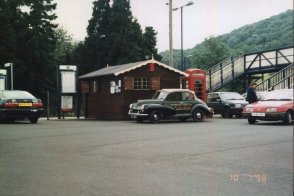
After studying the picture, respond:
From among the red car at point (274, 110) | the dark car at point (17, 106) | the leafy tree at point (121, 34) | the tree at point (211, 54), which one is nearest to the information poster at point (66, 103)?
the dark car at point (17, 106)

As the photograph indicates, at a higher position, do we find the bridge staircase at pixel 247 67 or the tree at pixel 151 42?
the tree at pixel 151 42

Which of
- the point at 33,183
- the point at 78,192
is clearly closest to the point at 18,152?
the point at 33,183

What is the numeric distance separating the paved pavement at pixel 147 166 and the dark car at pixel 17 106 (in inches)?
281

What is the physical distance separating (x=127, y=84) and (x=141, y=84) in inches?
40.7

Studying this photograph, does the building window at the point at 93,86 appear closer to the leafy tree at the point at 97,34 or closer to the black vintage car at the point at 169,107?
the leafy tree at the point at 97,34

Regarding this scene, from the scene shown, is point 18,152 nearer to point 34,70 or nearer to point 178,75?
point 178,75

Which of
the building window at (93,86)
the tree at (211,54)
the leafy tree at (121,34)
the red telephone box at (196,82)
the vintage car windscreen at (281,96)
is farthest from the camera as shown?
the tree at (211,54)

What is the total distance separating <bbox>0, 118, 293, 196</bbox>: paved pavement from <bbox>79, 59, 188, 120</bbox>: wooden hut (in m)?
12.7

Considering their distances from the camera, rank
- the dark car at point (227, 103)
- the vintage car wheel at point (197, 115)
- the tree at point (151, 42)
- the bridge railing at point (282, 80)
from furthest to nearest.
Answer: the tree at point (151, 42), the bridge railing at point (282, 80), the dark car at point (227, 103), the vintage car wheel at point (197, 115)

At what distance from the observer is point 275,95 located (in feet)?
62.4

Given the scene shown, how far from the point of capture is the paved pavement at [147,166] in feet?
19.7

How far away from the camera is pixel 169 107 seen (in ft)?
68.7

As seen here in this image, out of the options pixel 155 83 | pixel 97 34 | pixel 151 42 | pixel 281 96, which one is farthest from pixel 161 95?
pixel 151 42

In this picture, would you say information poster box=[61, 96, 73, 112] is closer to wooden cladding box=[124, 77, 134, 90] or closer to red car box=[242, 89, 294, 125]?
wooden cladding box=[124, 77, 134, 90]
